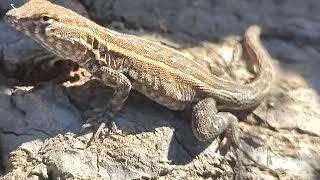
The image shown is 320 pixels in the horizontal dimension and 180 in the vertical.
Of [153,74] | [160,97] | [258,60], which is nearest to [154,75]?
[153,74]

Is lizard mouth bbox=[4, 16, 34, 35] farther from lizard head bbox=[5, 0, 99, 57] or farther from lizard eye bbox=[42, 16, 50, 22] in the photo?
lizard eye bbox=[42, 16, 50, 22]

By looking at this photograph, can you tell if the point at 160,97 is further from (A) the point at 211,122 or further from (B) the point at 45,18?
(B) the point at 45,18

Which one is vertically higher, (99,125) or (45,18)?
(45,18)

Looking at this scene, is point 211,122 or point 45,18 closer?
point 45,18

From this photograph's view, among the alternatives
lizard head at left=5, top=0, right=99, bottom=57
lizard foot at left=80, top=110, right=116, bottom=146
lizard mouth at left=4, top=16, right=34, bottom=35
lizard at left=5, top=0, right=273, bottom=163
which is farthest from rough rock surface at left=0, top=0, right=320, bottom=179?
lizard mouth at left=4, top=16, right=34, bottom=35

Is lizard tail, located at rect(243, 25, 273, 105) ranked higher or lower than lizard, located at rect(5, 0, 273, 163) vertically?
higher

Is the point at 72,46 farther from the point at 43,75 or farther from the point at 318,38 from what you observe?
the point at 318,38

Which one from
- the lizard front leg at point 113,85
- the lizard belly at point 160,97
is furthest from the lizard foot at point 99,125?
the lizard belly at point 160,97

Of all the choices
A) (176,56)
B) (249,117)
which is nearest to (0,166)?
(176,56)

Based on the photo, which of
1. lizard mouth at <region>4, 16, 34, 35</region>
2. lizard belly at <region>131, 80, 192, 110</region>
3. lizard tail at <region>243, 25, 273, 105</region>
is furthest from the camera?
lizard tail at <region>243, 25, 273, 105</region>
